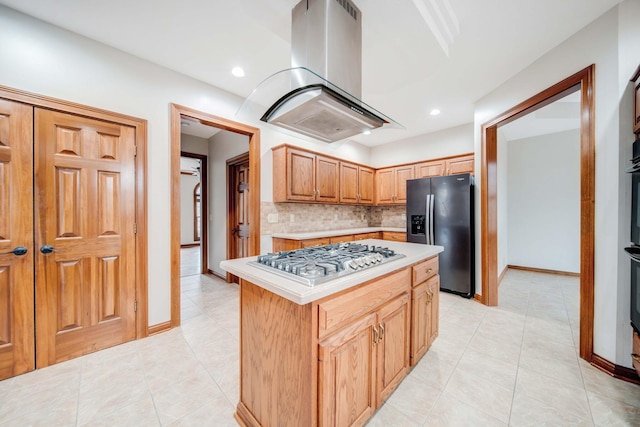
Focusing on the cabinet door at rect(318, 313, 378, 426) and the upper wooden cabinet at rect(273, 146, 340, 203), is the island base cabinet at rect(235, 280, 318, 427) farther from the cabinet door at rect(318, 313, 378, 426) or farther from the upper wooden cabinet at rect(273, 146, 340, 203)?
the upper wooden cabinet at rect(273, 146, 340, 203)

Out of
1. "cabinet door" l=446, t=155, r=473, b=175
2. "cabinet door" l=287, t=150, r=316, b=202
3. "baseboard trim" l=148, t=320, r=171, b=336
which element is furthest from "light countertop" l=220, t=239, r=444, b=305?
"cabinet door" l=446, t=155, r=473, b=175

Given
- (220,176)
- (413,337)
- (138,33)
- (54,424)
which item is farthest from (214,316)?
(138,33)

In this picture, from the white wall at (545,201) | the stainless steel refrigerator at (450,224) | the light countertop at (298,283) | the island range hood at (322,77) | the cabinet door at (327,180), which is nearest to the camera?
the light countertop at (298,283)

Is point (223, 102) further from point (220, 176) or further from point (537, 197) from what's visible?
point (537, 197)

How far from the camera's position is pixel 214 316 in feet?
9.08

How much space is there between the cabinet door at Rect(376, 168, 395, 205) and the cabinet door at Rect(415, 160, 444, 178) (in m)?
0.51

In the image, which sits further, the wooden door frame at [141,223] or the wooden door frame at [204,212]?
the wooden door frame at [204,212]

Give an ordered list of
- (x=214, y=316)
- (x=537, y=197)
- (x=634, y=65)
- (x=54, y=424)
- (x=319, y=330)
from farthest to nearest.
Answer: (x=537, y=197), (x=214, y=316), (x=634, y=65), (x=54, y=424), (x=319, y=330)

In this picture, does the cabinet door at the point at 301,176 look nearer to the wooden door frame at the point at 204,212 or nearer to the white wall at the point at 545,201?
the wooden door frame at the point at 204,212

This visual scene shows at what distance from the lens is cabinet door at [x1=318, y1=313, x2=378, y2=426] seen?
1.01m

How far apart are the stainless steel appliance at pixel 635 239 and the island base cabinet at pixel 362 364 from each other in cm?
137

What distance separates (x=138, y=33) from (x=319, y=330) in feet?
8.92

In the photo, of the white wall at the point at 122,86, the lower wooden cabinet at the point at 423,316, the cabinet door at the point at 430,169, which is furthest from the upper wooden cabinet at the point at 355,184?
the lower wooden cabinet at the point at 423,316

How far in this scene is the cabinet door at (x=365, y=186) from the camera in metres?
4.53
